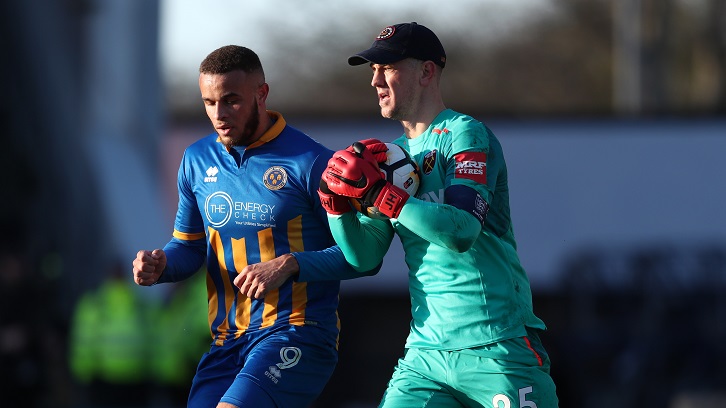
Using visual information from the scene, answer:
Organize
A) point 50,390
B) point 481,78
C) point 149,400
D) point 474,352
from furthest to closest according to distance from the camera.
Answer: point 481,78, point 50,390, point 149,400, point 474,352

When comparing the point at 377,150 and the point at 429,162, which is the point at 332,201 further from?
the point at 429,162

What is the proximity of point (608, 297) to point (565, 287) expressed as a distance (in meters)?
0.76

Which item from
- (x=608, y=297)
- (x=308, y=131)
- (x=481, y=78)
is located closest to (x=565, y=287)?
(x=608, y=297)

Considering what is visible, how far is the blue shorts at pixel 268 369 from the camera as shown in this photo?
220 inches

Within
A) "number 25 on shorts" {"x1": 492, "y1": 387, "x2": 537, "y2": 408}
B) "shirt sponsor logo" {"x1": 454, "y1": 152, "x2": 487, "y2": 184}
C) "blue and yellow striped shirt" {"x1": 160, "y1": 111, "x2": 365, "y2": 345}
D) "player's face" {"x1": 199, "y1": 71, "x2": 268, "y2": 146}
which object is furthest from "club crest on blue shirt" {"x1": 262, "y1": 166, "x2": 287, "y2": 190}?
"number 25 on shorts" {"x1": 492, "y1": 387, "x2": 537, "y2": 408}

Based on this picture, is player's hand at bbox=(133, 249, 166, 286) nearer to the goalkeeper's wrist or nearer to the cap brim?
the goalkeeper's wrist

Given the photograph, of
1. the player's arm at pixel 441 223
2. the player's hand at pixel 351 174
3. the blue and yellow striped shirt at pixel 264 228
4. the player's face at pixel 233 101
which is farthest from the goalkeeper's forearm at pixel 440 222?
the player's face at pixel 233 101

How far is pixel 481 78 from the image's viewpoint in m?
37.2

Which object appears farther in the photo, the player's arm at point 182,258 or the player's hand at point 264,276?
the player's arm at point 182,258

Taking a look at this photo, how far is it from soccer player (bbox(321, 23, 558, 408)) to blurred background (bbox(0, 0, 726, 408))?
10121 millimetres

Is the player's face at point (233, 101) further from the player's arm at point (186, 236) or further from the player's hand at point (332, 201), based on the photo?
the player's hand at point (332, 201)

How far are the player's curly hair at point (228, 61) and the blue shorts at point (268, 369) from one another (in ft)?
3.82

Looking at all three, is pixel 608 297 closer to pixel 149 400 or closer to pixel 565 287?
pixel 565 287

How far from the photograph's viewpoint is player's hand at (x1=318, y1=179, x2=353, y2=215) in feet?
17.6
